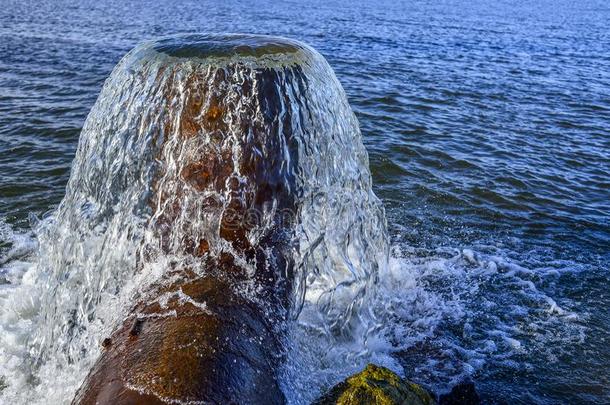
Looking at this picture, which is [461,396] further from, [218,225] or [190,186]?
[190,186]

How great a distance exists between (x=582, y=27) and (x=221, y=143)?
116 ft

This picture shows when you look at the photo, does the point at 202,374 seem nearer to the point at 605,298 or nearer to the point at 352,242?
the point at 352,242

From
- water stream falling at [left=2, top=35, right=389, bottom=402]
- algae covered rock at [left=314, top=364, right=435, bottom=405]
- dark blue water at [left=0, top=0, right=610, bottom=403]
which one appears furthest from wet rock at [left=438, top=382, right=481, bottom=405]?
algae covered rock at [left=314, top=364, right=435, bottom=405]

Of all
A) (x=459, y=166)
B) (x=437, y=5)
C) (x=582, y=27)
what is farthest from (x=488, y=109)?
(x=437, y=5)

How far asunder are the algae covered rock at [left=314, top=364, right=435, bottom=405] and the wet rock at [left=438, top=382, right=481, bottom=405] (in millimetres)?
1359

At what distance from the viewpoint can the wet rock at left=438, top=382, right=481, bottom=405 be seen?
5.78m

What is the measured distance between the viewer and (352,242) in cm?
667

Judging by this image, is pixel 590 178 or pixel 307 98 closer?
pixel 307 98

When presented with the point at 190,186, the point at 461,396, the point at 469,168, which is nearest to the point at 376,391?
the point at 461,396

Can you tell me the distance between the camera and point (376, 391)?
418 centimetres

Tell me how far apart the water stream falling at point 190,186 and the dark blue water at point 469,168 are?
1.24 m

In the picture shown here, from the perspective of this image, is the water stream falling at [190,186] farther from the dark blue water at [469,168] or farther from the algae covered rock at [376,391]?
the dark blue water at [469,168]

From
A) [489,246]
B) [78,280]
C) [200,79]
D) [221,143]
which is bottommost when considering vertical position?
[489,246]

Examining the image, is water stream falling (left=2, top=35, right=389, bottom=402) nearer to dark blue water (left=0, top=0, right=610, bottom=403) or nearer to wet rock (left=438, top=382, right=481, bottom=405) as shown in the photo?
wet rock (left=438, top=382, right=481, bottom=405)
